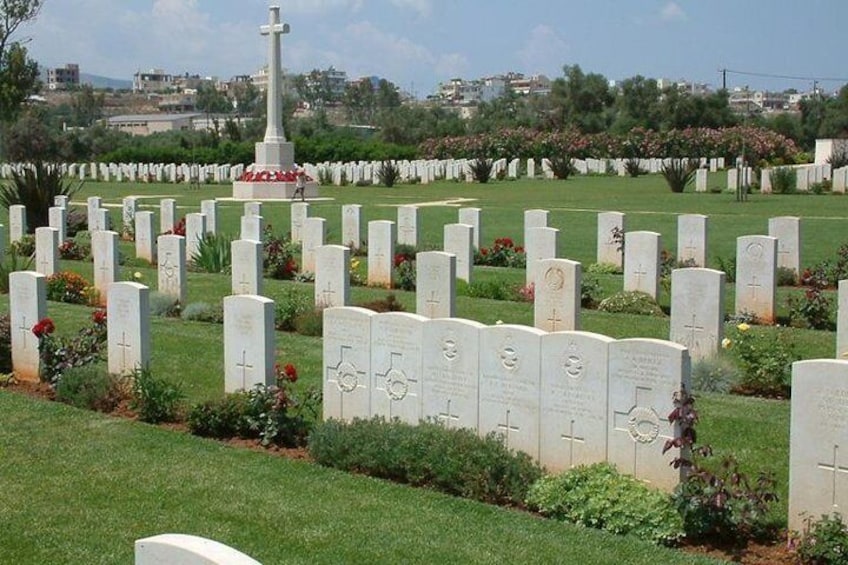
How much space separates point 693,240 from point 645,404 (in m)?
10.5

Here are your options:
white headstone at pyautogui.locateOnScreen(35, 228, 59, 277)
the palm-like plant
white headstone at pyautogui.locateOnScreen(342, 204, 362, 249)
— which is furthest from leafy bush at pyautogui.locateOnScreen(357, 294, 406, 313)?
the palm-like plant

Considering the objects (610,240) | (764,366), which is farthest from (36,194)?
(764,366)

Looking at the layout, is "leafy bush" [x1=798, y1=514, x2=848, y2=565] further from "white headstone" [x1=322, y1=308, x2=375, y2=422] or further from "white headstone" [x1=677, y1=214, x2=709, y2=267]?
"white headstone" [x1=677, y1=214, x2=709, y2=267]

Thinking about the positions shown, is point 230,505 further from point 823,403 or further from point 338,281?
point 338,281

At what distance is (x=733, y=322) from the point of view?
1366 centimetres

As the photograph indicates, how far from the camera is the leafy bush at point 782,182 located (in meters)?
36.3

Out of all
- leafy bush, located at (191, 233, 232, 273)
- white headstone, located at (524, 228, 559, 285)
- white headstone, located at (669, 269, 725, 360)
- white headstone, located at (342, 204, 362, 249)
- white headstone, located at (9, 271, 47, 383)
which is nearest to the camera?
white headstone, located at (9, 271, 47, 383)

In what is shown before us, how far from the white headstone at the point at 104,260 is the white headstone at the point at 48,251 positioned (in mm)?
933

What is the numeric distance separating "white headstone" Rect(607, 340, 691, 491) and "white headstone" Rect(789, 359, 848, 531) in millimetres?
707

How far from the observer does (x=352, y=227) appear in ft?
70.9

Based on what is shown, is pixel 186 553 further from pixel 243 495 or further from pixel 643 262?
pixel 643 262

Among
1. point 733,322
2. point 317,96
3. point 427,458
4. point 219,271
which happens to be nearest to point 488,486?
point 427,458

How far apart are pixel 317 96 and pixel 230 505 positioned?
551ft

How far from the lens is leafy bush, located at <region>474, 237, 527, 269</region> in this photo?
19969 millimetres
